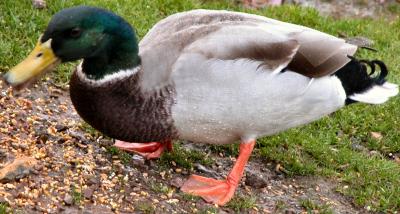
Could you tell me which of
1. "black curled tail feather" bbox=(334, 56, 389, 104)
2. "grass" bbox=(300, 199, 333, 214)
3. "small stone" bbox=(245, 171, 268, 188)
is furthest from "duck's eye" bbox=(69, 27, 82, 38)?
"grass" bbox=(300, 199, 333, 214)

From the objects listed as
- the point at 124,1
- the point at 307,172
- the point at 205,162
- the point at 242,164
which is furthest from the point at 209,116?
the point at 124,1

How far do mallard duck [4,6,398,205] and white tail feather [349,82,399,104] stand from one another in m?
0.41

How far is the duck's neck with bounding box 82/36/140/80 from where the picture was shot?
4.19 m

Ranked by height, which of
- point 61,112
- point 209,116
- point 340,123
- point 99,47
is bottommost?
point 340,123

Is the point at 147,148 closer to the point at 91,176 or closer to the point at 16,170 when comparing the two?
the point at 91,176

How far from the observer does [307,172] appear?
17.6 feet

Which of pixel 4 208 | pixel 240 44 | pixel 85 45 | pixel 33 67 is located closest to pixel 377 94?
pixel 240 44

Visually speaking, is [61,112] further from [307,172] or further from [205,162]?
[307,172]

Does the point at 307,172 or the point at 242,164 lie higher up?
the point at 242,164

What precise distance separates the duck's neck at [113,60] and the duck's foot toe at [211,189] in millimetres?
884

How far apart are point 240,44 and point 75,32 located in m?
0.99

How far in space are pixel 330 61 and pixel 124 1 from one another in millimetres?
2855

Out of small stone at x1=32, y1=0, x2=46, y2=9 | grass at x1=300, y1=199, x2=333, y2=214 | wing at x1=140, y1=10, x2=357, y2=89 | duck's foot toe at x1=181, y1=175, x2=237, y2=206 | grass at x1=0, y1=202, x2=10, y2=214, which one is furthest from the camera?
small stone at x1=32, y1=0, x2=46, y2=9

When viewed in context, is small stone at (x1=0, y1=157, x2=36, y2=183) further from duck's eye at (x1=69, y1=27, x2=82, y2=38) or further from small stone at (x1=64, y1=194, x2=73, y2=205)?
duck's eye at (x1=69, y1=27, x2=82, y2=38)
